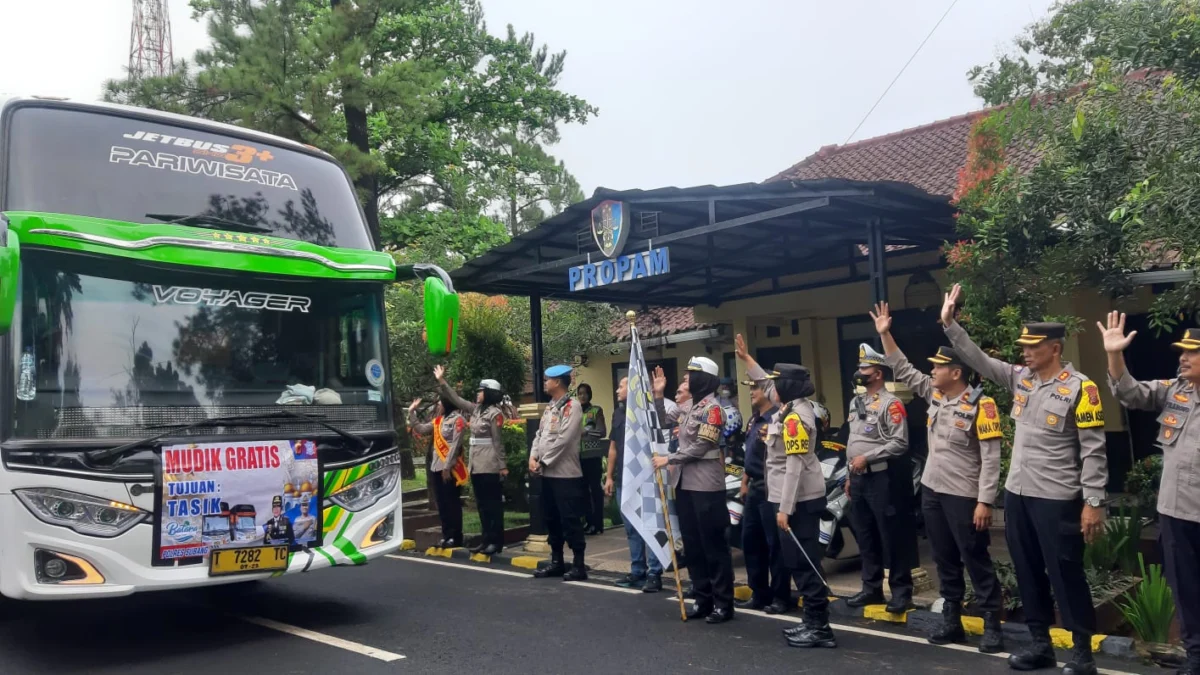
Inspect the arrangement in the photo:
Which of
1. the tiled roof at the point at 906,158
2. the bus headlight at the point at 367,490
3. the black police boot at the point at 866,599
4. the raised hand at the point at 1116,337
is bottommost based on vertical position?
the black police boot at the point at 866,599

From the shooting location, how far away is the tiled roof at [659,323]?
1698cm

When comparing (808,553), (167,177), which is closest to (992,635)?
(808,553)

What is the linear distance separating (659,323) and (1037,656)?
11854 millimetres

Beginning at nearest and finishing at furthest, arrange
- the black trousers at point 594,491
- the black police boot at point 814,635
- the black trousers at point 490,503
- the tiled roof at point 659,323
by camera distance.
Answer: the black police boot at point 814,635, the black trousers at point 490,503, the black trousers at point 594,491, the tiled roof at point 659,323

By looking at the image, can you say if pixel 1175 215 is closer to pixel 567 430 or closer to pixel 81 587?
pixel 567 430

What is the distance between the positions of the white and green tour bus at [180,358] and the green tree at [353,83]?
24.4 ft

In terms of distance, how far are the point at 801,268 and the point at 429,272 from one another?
7079mm

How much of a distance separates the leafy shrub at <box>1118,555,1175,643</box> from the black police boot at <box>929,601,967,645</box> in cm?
95

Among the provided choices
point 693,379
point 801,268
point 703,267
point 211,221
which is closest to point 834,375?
point 801,268

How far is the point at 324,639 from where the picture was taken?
21.6 feet

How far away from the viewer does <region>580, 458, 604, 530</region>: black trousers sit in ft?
36.1

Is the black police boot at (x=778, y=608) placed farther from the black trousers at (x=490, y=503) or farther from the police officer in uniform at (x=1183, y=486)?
the black trousers at (x=490, y=503)

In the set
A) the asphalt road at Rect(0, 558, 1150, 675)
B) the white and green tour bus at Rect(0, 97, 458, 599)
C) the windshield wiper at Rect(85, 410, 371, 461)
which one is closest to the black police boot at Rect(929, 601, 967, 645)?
Result: the asphalt road at Rect(0, 558, 1150, 675)

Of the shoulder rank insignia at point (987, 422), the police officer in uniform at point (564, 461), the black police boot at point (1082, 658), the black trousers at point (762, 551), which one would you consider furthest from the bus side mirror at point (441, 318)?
the black police boot at point (1082, 658)
